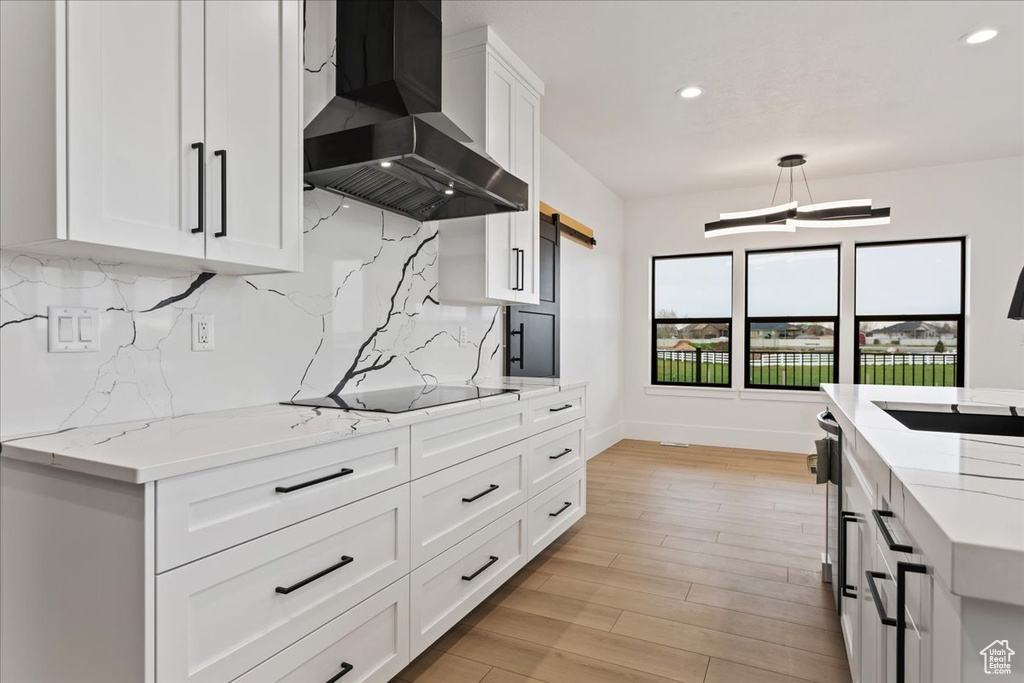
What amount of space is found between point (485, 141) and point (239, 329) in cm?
156

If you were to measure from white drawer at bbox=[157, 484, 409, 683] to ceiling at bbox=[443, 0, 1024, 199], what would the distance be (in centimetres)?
238

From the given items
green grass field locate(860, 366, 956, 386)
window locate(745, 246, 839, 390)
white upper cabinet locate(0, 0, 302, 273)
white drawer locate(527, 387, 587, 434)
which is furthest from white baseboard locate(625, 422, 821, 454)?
white upper cabinet locate(0, 0, 302, 273)

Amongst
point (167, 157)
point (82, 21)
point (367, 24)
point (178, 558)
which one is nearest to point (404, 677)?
point (178, 558)

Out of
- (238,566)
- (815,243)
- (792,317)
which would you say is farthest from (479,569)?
(815,243)

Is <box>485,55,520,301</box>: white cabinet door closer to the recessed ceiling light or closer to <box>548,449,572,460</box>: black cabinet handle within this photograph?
<box>548,449,572,460</box>: black cabinet handle

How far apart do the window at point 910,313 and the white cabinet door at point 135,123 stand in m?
5.83

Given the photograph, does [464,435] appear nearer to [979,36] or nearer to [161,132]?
[161,132]

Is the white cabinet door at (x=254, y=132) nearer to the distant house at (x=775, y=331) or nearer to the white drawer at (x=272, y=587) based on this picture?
the white drawer at (x=272, y=587)

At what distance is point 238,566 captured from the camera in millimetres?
1239

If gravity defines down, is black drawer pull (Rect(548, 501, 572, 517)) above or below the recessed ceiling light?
below

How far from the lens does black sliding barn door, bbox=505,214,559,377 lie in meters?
3.78

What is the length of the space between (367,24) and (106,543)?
206 cm

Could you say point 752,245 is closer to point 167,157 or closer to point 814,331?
point 814,331

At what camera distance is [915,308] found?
525cm
